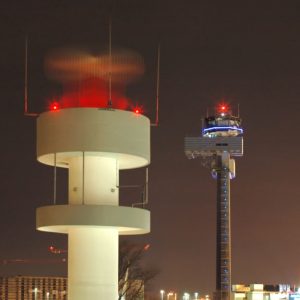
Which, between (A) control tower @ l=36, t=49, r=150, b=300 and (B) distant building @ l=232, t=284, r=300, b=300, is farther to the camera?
(B) distant building @ l=232, t=284, r=300, b=300

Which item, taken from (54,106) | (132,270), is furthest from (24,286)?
(54,106)

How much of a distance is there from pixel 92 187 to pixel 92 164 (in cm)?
45

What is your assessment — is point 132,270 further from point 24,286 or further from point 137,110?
point 24,286

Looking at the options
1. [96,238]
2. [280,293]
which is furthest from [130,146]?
[280,293]

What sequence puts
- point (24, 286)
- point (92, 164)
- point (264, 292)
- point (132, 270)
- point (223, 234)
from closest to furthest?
point (92, 164) → point (132, 270) → point (223, 234) → point (24, 286) → point (264, 292)

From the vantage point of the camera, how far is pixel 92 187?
16734 millimetres

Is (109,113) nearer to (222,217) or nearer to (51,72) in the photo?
(51,72)

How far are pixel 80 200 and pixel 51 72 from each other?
257 cm

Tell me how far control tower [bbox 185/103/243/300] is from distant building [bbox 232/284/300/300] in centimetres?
3650

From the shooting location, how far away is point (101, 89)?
16.9m

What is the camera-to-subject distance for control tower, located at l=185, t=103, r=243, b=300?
142875mm

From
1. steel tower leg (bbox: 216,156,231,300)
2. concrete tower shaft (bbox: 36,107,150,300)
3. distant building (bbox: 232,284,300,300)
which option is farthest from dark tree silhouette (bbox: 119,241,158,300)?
distant building (bbox: 232,284,300,300)

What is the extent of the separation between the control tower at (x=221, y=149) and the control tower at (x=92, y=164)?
124154 mm

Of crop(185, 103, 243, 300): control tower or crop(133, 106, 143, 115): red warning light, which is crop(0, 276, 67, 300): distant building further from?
crop(133, 106, 143, 115): red warning light
